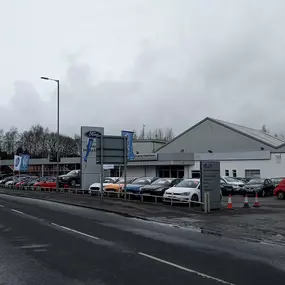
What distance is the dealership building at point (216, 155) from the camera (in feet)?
159

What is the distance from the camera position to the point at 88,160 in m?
31.8

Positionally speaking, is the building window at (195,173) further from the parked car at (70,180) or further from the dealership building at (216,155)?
the parked car at (70,180)

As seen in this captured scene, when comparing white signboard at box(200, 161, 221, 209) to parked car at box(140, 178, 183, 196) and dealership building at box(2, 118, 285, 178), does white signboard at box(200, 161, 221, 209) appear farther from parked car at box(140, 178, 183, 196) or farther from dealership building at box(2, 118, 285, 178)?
dealership building at box(2, 118, 285, 178)

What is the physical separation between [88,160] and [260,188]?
14242mm

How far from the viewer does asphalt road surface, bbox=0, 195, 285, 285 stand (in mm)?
6379

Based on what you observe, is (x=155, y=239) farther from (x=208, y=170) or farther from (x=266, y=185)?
(x=266, y=185)

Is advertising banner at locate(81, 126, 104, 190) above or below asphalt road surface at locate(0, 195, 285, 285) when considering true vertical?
above

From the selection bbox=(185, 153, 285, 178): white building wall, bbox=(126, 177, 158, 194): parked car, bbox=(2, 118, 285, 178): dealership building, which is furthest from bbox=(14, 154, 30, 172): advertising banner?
bbox=(185, 153, 285, 178): white building wall

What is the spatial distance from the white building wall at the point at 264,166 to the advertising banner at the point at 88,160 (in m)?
24.2

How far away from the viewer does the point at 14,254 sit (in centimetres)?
820

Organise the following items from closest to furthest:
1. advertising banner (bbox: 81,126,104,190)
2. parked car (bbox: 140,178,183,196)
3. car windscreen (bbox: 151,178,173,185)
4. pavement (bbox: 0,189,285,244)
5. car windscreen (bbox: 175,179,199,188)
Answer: pavement (bbox: 0,189,285,244)
car windscreen (bbox: 175,179,199,188)
parked car (bbox: 140,178,183,196)
car windscreen (bbox: 151,178,173,185)
advertising banner (bbox: 81,126,104,190)

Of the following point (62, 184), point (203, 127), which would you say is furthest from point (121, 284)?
point (203, 127)

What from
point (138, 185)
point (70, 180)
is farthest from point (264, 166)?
point (138, 185)

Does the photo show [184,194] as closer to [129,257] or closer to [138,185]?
[138,185]
